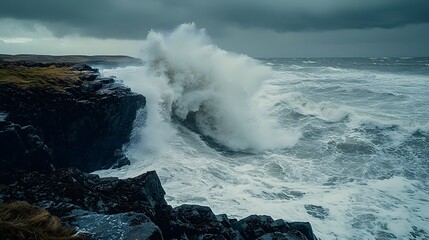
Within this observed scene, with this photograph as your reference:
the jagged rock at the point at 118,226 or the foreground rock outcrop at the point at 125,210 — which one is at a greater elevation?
the jagged rock at the point at 118,226

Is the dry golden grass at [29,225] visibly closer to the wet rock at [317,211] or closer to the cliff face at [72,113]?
the cliff face at [72,113]

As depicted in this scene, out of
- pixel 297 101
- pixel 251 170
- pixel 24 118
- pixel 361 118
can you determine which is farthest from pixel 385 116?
pixel 24 118

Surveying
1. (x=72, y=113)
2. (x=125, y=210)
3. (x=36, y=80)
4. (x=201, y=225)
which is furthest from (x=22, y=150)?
(x=201, y=225)

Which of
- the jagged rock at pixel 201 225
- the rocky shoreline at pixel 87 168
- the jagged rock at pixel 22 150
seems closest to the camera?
the rocky shoreline at pixel 87 168

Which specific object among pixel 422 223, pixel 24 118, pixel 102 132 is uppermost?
pixel 24 118

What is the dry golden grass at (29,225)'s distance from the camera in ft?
14.7

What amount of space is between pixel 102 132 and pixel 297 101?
857 inches

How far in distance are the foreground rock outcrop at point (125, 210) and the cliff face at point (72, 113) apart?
5789 millimetres

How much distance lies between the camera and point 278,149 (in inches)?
807

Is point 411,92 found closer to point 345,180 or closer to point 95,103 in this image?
point 345,180

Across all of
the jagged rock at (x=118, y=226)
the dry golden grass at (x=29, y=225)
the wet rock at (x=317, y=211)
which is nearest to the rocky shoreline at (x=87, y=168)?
the jagged rock at (x=118, y=226)

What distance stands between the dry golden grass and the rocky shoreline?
1.59ft

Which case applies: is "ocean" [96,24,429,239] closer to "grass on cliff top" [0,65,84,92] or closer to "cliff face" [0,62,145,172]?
"cliff face" [0,62,145,172]

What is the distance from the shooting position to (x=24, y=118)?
1352 cm
